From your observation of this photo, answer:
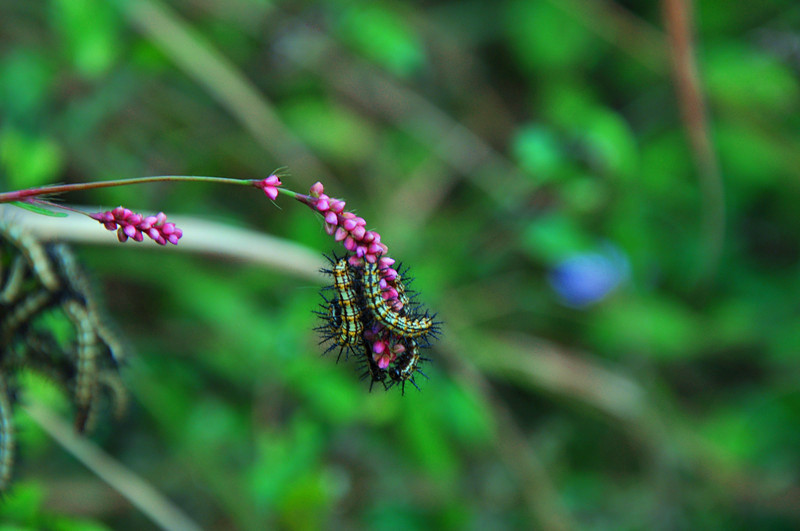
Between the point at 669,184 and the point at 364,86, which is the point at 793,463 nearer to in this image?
the point at 669,184

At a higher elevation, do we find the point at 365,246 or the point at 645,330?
the point at 645,330

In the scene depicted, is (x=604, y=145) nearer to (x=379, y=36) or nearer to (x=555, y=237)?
(x=555, y=237)

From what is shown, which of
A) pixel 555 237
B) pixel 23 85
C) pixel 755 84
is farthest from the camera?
pixel 755 84

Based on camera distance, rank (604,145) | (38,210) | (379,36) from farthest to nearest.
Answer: (379,36) < (604,145) < (38,210)

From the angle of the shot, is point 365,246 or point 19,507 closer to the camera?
point 365,246

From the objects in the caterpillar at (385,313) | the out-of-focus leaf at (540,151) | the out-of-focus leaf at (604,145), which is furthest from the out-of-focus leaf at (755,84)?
the caterpillar at (385,313)

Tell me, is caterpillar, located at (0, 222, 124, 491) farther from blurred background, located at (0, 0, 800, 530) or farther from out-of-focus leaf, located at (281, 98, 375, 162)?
out-of-focus leaf, located at (281, 98, 375, 162)

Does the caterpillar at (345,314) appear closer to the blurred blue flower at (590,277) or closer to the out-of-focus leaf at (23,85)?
the out-of-focus leaf at (23,85)

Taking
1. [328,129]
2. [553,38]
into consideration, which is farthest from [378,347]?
[553,38]
